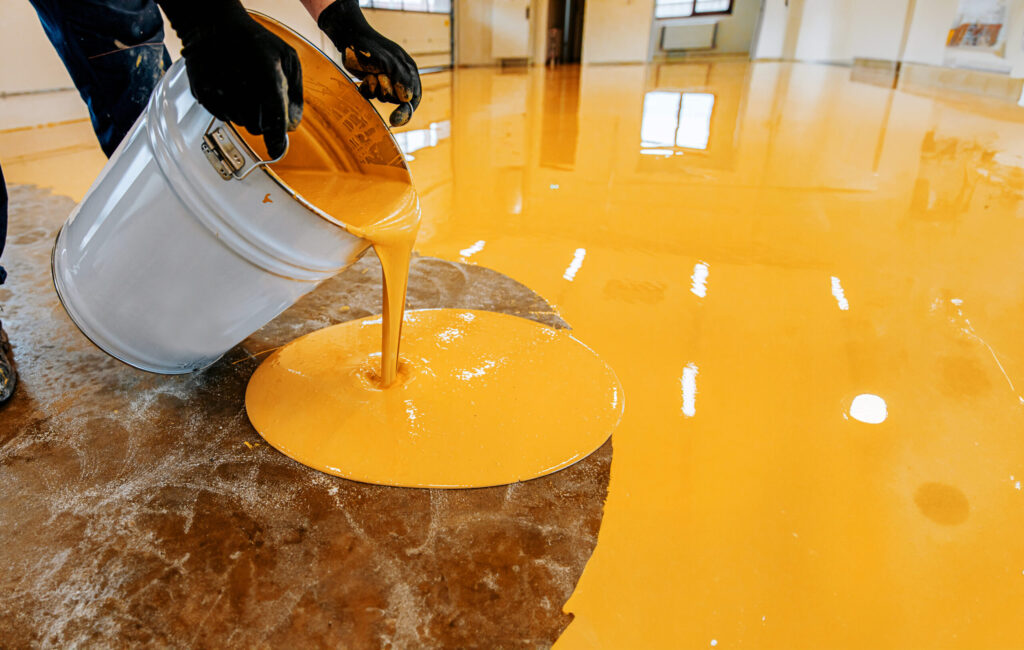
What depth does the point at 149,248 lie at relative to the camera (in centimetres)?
94

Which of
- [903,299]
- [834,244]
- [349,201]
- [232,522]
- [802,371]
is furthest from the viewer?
[834,244]

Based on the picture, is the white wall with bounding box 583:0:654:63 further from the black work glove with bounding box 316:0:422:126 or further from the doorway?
the black work glove with bounding box 316:0:422:126

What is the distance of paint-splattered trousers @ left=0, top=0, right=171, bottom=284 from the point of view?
1.35m

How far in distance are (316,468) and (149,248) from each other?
0.44 m

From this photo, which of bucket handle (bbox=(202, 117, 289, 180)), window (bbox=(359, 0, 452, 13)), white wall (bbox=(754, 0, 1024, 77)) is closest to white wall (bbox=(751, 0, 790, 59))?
white wall (bbox=(754, 0, 1024, 77))

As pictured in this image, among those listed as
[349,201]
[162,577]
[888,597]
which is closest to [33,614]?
[162,577]

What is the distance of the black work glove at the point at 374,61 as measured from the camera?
1.19 m

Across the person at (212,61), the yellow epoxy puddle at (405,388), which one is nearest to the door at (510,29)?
A: the person at (212,61)

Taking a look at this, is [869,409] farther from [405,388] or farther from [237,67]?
[237,67]

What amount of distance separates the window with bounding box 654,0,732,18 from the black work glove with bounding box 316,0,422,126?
44.7ft

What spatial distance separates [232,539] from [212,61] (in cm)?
67

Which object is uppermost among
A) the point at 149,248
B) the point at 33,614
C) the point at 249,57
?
the point at 249,57

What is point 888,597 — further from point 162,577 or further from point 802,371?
point 162,577

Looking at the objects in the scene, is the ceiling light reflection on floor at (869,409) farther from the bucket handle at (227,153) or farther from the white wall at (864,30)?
the white wall at (864,30)
